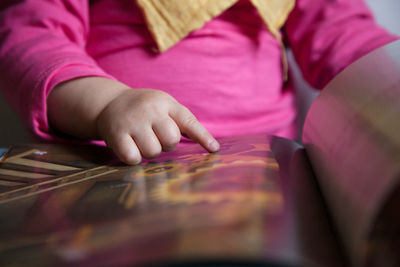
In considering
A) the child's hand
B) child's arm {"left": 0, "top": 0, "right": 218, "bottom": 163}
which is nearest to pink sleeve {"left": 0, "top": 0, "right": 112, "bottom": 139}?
child's arm {"left": 0, "top": 0, "right": 218, "bottom": 163}

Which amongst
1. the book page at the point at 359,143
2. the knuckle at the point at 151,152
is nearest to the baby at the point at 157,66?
the knuckle at the point at 151,152

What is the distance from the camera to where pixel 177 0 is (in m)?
0.53

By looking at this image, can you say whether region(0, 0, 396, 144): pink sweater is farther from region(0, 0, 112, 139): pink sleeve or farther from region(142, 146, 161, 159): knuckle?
region(142, 146, 161, 159): knuckle

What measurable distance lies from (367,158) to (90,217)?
17 cm

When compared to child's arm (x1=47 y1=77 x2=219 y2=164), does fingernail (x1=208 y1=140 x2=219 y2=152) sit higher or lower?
lower

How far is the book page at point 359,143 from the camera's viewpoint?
0.19m

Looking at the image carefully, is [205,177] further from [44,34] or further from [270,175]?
[44,34]

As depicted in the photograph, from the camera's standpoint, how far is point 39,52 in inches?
18.6

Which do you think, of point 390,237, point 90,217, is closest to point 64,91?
point 90,217

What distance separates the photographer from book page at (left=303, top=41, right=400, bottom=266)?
0.61 feet

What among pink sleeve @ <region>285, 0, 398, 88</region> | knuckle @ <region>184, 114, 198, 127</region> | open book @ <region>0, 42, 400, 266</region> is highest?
open book @ <region>0, 42, 400, 266</region>

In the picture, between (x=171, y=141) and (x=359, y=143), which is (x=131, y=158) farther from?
(x=359, y=143)

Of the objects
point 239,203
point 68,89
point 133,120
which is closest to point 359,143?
point 239,203

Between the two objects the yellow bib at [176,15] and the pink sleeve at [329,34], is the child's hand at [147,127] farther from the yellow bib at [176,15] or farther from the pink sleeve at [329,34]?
the pink sleeve at [329,34]
